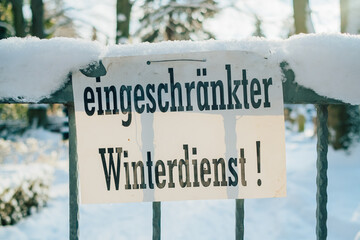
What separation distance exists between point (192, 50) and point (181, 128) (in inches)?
9.8

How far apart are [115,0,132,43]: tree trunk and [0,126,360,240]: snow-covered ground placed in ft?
14.6

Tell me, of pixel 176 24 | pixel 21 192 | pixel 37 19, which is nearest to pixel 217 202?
pixel 21 192

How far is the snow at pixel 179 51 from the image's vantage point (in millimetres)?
867

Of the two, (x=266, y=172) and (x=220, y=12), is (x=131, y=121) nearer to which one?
(x=266, y=172)

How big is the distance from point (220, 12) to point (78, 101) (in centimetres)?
957

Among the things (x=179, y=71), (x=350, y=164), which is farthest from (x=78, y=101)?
(x=350, y=164)

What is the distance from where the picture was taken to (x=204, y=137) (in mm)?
923

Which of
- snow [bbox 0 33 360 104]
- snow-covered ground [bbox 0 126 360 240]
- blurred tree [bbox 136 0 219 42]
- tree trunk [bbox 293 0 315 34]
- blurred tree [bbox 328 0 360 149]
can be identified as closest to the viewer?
snow [bbox 0 33 360 104]

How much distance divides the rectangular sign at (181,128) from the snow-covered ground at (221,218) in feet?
7.58

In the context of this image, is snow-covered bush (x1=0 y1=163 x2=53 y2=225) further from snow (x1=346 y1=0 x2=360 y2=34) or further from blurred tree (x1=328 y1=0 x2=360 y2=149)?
snow (x1=346 y1=0 x2=360 y2=34)

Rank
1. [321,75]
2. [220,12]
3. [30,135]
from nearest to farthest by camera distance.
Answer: [321,75]
[220,12]
[30,135]

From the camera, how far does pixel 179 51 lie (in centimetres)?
89

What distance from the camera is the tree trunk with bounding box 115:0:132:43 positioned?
7.37 m

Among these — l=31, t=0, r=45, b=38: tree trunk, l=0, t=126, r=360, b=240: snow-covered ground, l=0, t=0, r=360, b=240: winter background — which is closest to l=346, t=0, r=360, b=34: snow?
l=0, t=0, r=360, b=240: winter background
